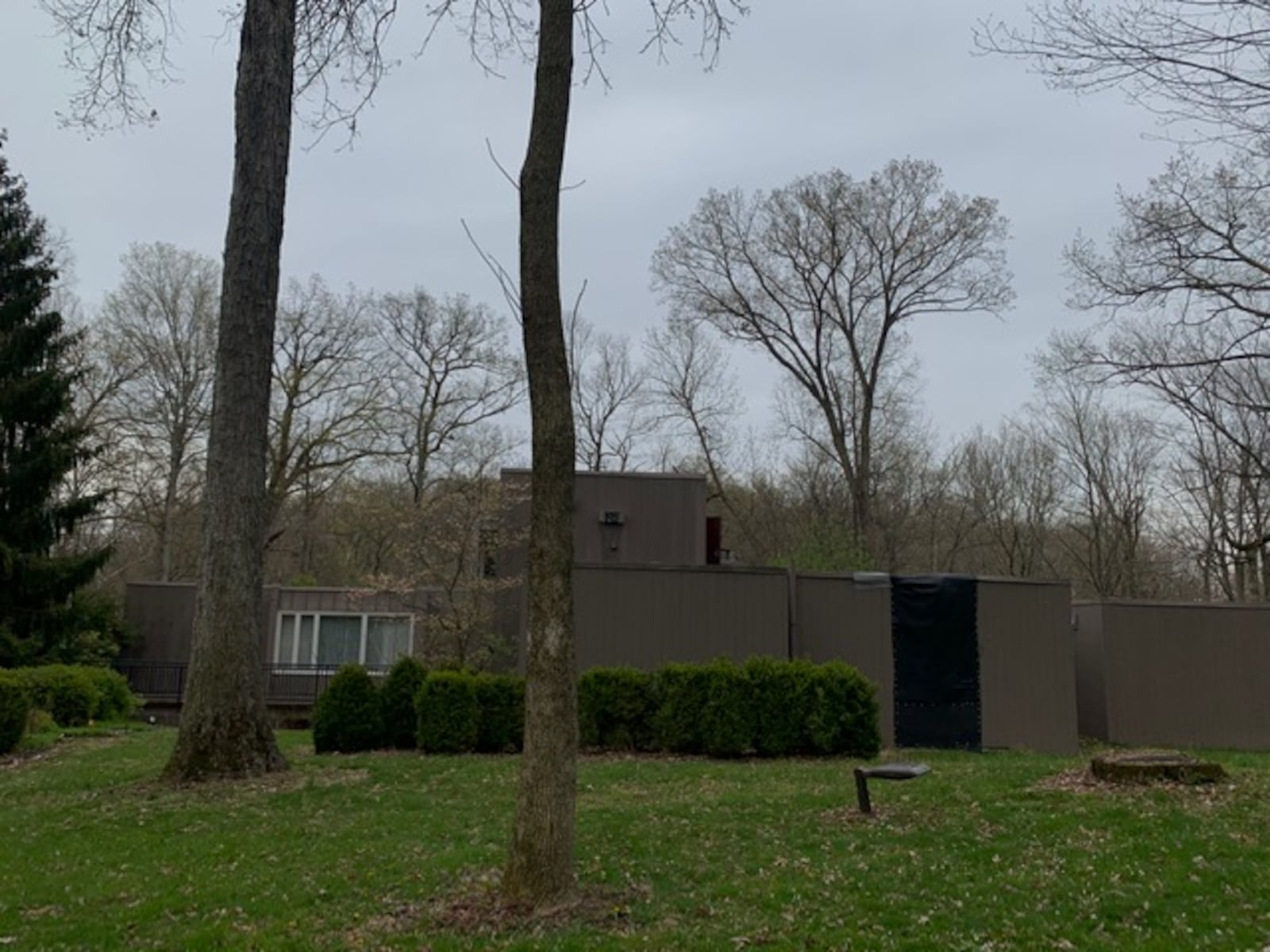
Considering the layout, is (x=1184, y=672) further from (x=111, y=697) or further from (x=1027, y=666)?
(x=111, y=697)

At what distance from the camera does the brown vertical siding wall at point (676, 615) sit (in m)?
14.7

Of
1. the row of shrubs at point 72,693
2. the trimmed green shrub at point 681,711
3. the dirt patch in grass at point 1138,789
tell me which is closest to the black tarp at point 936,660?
the trimmed green shrub at point 681,711

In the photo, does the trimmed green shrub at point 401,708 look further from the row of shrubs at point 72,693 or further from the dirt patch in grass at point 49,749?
the row of shrubs at point 72,693

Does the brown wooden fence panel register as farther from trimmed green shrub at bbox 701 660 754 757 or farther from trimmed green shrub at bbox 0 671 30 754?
trimmed green shrub at bbox 0 671 30 754

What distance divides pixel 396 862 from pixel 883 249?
2770 centimetres

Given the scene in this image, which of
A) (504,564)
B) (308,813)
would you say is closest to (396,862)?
(308,813)

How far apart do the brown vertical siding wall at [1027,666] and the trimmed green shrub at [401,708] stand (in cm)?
794

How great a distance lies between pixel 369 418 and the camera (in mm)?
33219

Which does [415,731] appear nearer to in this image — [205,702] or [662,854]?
[205,702]

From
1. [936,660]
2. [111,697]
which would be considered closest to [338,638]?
[111,697]

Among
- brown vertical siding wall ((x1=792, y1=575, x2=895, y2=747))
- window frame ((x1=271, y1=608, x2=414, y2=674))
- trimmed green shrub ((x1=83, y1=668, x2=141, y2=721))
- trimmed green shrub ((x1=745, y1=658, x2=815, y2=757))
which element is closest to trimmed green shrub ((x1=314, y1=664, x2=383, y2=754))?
trimmed green shrub ((x1=745, y1=658, x2=815, y2=757))

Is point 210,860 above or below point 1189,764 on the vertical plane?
below

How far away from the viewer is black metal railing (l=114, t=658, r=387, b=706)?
21.1 m

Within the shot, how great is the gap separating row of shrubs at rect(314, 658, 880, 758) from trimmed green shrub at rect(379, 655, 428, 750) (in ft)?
0.04
